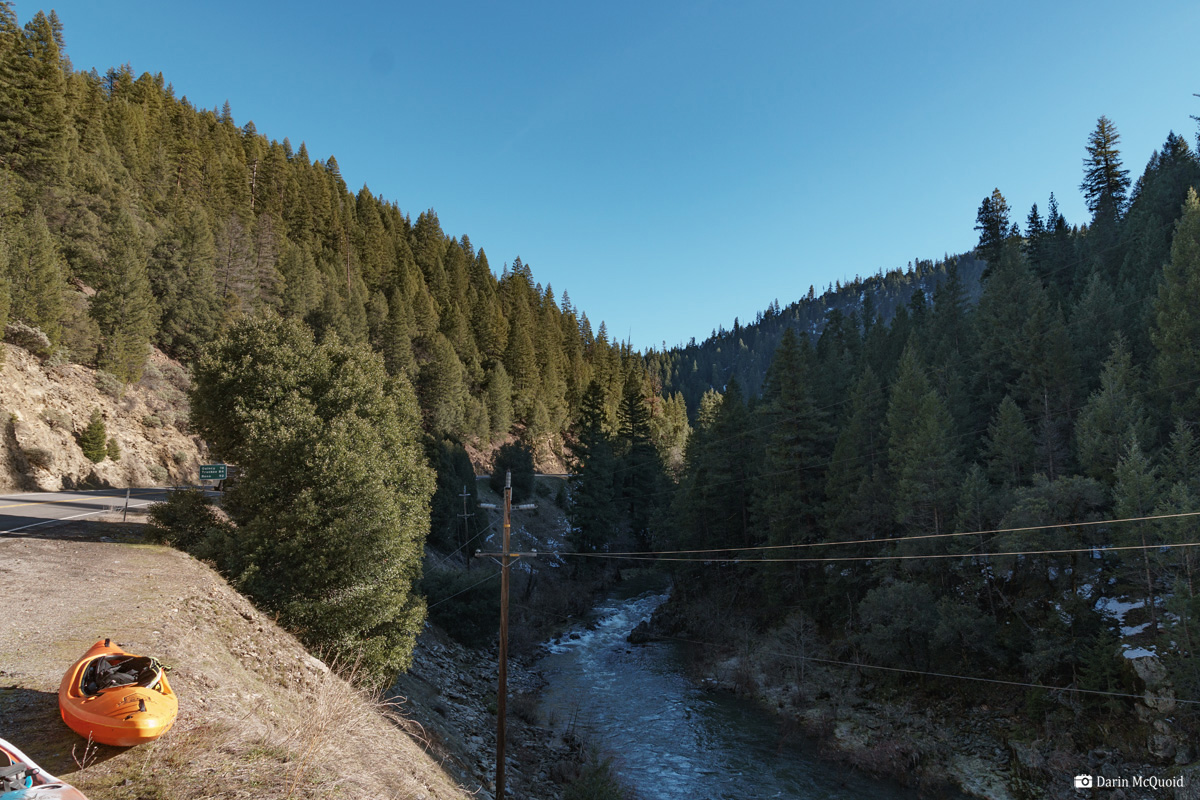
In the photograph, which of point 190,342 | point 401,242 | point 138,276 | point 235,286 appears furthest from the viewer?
point 401,242

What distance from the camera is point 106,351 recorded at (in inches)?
1587

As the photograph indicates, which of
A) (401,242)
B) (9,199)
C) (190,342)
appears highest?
(401,242)

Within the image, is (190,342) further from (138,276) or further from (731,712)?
(731,712)

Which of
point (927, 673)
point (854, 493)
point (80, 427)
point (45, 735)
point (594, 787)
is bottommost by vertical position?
point (927, 673)

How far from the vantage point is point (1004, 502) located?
93.0 ft

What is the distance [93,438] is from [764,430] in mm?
44736

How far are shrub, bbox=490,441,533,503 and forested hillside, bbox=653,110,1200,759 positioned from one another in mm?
17636

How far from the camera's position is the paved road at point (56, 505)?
2153 cm

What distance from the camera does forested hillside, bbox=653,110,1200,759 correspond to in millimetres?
23438

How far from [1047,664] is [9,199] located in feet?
216

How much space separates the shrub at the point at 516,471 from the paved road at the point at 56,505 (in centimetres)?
3489

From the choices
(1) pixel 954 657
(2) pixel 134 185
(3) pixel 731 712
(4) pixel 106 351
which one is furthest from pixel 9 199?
(1) pixel 954 657

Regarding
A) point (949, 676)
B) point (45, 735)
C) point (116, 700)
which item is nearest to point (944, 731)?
point (949, 676)

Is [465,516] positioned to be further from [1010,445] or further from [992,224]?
[992,224]
